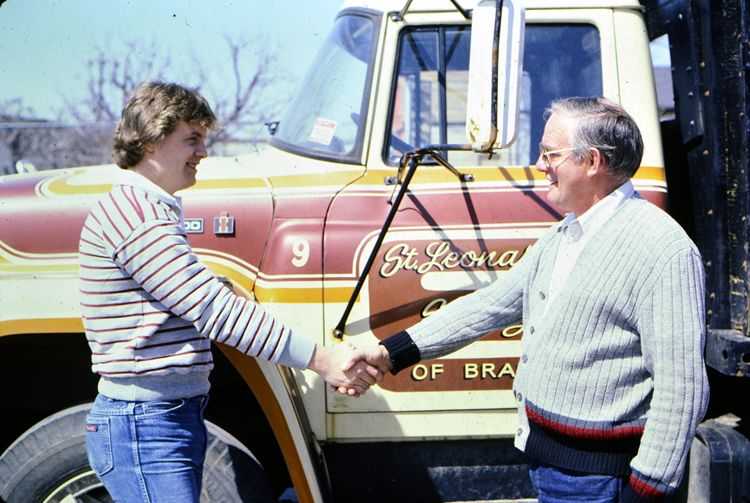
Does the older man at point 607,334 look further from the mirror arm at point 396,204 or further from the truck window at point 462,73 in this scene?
the truck window at point 462,73

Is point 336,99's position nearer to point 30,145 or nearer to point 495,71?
point 495,71

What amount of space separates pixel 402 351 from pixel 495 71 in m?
0.84

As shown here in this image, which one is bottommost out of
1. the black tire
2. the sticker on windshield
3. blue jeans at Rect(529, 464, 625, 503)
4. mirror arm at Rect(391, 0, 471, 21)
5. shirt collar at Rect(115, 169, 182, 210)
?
the black tire

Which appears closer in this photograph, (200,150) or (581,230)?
(581,230)

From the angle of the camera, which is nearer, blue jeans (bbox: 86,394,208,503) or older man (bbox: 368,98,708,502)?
older man (bbox: 368,98,708,502)

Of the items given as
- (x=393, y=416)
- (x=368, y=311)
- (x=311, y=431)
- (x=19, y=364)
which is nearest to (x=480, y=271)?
(x=368, y=311)

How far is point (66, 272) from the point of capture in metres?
2.78

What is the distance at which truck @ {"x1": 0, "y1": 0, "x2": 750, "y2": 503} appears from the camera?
276 cm

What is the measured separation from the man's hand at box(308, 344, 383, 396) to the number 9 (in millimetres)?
538

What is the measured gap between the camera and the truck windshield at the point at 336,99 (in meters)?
3.03

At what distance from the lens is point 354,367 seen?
237 centimetres

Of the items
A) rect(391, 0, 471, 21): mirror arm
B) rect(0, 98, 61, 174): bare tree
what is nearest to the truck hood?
rect(391, 0, 471, 21): mirror arm

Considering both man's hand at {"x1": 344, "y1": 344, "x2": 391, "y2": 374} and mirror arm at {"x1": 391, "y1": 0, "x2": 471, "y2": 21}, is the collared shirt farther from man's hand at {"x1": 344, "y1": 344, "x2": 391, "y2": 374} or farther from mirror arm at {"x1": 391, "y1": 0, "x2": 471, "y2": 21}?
mirror arm at {"x1": 391, "y1": 0, "x2": 471, "y2": 21}

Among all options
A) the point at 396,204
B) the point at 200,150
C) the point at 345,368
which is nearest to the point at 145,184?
the point at 200,150
